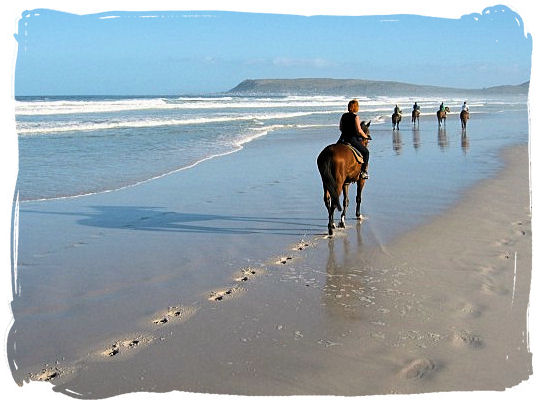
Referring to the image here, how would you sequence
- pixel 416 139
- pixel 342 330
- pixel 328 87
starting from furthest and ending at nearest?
pixel 328 87 < pixel 416 139 < pixel 342 330

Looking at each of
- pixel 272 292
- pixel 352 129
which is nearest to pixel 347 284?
pixel 272 292

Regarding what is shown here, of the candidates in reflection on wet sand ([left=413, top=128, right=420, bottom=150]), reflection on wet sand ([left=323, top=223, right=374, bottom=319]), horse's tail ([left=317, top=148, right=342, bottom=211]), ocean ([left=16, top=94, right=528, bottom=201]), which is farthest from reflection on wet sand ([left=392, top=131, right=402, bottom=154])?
reflection on wet sand ([left=323, top=223, right=374, bottom=319])

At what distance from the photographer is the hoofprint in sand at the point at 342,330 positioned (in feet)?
12.8

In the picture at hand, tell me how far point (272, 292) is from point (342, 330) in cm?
117

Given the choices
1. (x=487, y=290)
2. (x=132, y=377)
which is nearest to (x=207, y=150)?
(x=487, y=290)

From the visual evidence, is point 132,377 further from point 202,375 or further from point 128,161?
point 128,161

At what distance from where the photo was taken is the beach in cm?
403

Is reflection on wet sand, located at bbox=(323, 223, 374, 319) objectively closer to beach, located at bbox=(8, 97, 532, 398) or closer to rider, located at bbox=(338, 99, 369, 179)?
beach, located at bbox=(8, 97, 532, 398)

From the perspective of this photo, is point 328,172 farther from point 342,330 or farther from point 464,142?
point 464,142

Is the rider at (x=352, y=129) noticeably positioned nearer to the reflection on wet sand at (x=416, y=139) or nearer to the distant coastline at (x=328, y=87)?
the reflection on wet sand at (x=416, y=139)

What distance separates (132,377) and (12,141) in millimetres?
1668

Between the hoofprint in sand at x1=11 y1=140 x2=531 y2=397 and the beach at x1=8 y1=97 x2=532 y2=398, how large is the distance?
0.02 m

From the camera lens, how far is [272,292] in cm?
588

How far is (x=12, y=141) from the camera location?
327 centimetres
